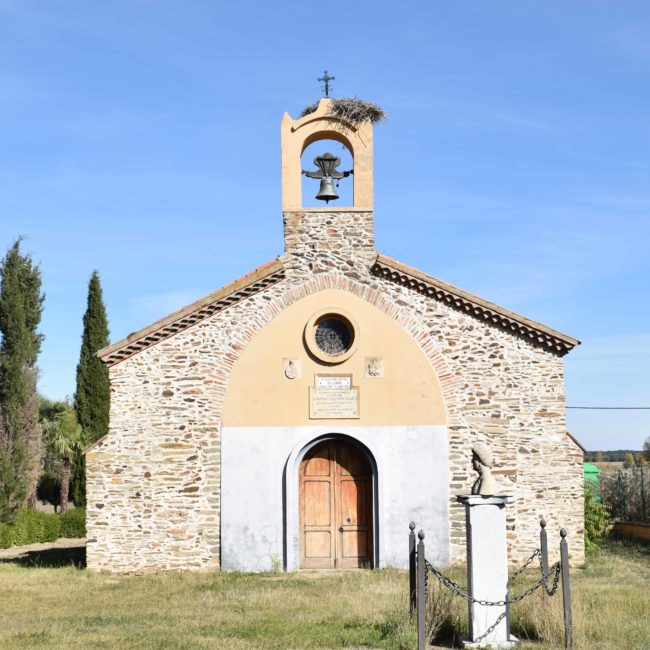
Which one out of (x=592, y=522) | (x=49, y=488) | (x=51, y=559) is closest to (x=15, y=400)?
(x=51, y=559)

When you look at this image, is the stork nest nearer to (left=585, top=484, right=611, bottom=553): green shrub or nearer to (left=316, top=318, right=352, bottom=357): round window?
(left=316, top=318, right=352, bottom=357): round window

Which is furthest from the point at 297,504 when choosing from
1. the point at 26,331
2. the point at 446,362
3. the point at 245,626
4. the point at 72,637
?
the point at 26,331

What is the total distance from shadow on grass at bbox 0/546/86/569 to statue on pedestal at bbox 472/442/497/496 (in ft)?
35.7

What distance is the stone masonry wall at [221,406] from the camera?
18094mm

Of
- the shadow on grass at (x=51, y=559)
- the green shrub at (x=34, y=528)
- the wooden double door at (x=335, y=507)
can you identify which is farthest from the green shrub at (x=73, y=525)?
the wooden double door at (x=335, y=507)

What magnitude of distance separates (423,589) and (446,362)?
8.41 m

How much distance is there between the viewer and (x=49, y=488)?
3816 cm

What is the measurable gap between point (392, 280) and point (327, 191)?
2.41 meters

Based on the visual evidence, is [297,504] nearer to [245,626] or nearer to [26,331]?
[245,626]

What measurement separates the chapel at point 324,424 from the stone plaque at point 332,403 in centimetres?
3

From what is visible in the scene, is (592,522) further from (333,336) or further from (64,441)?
(64,441)

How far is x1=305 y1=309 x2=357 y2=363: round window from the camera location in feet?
60.8

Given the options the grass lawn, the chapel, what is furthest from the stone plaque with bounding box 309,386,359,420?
the grass lawn

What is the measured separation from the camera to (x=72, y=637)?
11734 millimetres
